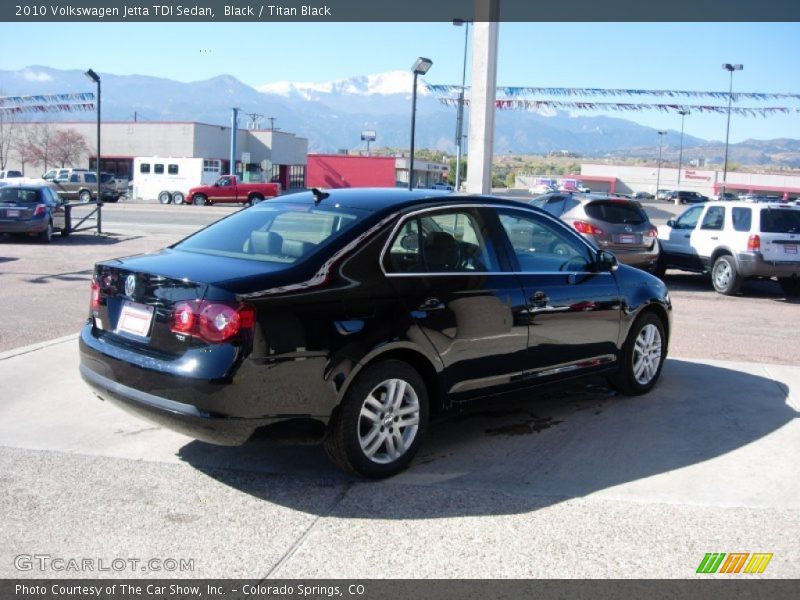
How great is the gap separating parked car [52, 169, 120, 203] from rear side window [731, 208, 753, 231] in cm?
3869

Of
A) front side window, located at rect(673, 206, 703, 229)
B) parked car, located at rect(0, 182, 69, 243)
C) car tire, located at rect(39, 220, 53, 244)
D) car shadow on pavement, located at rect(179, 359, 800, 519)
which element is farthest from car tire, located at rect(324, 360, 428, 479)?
car tire, located at rect(39, 220, 53, 244)

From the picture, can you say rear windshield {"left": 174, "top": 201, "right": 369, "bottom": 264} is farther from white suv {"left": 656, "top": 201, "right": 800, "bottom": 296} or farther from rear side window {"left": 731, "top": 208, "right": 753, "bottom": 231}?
rear side window {"left": 731, "top": 208, "right": 753, "bottom": 231}

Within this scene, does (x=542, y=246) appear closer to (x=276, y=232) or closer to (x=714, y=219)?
(x=276, y=232)

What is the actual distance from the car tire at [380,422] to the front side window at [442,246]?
64cm

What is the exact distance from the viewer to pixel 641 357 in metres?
6.81

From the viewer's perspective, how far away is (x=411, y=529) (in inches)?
165

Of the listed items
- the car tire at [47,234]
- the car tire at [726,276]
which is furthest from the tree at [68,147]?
the car tire at [726,276]

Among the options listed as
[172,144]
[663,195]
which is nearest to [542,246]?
[172,144]

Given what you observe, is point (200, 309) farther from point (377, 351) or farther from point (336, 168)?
point (336, 168)

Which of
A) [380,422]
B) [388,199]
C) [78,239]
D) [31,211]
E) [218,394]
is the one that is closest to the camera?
[218,394]

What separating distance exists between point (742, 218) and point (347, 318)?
1133 cm

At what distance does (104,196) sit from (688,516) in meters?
45.7

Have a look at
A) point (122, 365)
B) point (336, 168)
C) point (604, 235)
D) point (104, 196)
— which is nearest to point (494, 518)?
point (122, 365)

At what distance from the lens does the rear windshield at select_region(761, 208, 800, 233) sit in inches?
535
